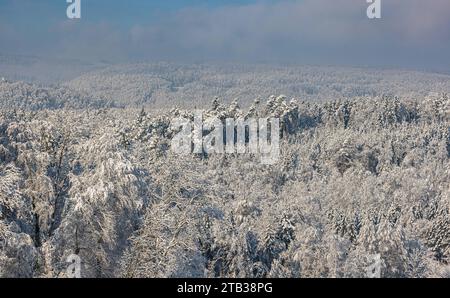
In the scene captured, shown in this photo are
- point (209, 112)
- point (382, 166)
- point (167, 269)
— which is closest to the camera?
point (167, 269)

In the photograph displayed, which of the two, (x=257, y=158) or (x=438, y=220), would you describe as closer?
(x=438, y=220)

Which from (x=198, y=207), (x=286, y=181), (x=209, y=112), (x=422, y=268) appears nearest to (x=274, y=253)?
(x=422, y=268)

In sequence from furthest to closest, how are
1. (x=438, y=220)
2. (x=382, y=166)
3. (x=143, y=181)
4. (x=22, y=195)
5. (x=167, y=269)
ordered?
1. (x=382, y=166)
2. (x=438, y=220)
3. (x=143, y=181)
4. (x=22, y=195)
5. (x=167, y=269)

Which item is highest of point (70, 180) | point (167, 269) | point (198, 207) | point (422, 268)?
point (70, 180)

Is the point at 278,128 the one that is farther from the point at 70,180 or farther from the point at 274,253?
the point at 70,180

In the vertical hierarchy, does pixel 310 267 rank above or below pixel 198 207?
below

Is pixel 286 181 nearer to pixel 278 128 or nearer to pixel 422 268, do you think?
pixel 278 128

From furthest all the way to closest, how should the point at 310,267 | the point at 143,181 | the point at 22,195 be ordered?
the point at 310,267 < the point at 143,181 < the point at 22,195

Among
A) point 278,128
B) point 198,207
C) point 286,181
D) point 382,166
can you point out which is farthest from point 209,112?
point 198,207

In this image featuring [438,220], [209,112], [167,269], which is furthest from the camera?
[209,112]
